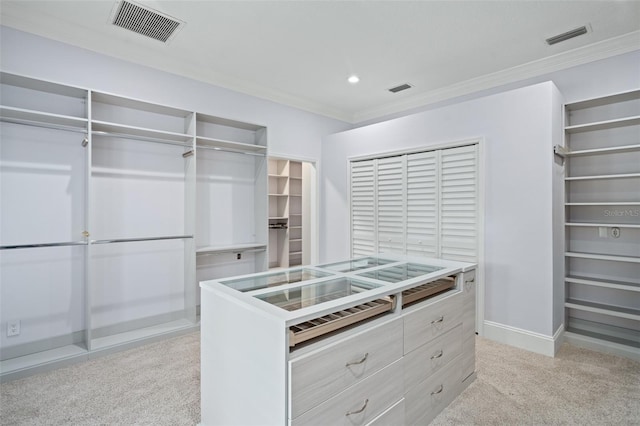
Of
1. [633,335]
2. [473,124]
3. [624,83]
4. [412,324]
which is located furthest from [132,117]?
[633,335]

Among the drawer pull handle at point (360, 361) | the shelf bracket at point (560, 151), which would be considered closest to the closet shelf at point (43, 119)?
the drawer pull handle at point (360, 361)

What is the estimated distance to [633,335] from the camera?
3029 mm

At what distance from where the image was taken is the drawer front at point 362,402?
1.37 m

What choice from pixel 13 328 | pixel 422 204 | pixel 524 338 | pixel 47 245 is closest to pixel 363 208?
pixel 422 204

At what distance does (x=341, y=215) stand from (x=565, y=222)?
2704mm

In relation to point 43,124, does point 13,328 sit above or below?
below

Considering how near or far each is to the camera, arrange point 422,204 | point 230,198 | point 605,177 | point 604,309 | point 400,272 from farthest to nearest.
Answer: point 230,198 < point 422,204 < point 604,309 < point 605,177 < point 400,272

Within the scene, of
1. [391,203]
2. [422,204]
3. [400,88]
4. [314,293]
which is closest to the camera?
[314,293]

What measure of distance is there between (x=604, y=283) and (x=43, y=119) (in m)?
5.17

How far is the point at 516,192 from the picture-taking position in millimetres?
3146

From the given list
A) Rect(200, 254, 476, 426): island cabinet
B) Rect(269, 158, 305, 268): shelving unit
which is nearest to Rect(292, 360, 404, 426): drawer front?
Rect(200, 254, 476, 426): island cabinet

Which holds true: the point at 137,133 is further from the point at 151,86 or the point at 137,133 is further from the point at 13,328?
the point at 13,328

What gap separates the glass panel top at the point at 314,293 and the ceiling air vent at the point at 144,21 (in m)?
2.59

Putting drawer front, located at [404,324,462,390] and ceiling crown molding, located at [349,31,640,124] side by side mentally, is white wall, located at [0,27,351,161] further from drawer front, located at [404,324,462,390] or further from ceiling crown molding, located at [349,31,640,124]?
drawer front, located at [404,324,462,390]
